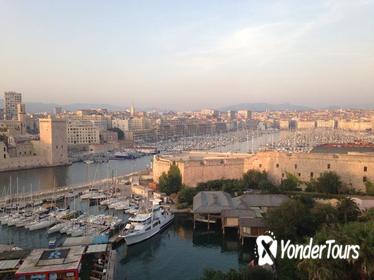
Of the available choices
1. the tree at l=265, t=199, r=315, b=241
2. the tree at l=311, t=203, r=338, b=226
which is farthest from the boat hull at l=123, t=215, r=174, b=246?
the tree at l=311, t=203, r=338, b=226

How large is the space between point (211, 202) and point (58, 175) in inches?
511

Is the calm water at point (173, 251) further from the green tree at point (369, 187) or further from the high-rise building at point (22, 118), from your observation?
the high-rise building at point (22, 118)

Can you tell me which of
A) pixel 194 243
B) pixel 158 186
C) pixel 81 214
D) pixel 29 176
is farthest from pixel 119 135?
pixel 194 243

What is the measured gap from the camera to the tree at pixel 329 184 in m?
13.4

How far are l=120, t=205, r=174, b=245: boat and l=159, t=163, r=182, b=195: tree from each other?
10.5 ft

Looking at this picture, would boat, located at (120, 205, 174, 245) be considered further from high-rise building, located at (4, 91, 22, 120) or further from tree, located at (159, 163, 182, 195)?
high-rise building, located at (4, 91, 22, 120)

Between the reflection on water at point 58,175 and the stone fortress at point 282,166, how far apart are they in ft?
16.8

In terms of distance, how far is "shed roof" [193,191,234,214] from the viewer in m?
12.1

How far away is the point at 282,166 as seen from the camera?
15602 millimetres

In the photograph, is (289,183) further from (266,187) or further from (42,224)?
(42,224)

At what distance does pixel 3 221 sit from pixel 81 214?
2.26 metres

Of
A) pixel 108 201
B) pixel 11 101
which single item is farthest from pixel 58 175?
pixel 11 101

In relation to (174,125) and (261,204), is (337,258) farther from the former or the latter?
(174,125)

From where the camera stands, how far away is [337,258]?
5746 mm
